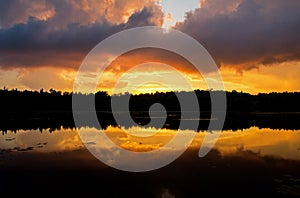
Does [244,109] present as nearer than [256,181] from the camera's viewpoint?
No

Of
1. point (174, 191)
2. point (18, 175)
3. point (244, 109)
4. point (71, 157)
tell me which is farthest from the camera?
point (244, 109)

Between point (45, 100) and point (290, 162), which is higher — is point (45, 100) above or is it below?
above

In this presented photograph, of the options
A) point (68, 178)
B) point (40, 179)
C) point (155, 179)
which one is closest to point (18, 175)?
point (40, 179)

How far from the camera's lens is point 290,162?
16969 millimetres

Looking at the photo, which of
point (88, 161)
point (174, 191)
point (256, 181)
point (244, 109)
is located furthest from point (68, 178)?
point (244, 109)

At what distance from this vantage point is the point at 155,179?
13875 mm

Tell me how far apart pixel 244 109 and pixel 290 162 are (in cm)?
11194

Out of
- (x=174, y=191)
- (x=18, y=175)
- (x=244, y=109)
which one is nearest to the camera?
(x=174, y=191)

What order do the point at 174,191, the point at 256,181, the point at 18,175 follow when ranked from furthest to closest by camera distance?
the point at 18,175 → the point at 256,181 → the point at 174,191

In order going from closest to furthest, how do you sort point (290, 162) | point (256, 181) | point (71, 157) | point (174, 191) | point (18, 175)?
point (174, 191) → point (256, 181) → point (18, 175) → point (290, 162) → point (71, 157)

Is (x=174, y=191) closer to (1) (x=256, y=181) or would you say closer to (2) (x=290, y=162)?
(1) (x=256, y=181)

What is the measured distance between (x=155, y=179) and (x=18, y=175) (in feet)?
21.3

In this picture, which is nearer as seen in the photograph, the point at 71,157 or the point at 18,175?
the point at 18,175

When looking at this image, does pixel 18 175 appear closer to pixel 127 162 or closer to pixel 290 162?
pixel 127 162
